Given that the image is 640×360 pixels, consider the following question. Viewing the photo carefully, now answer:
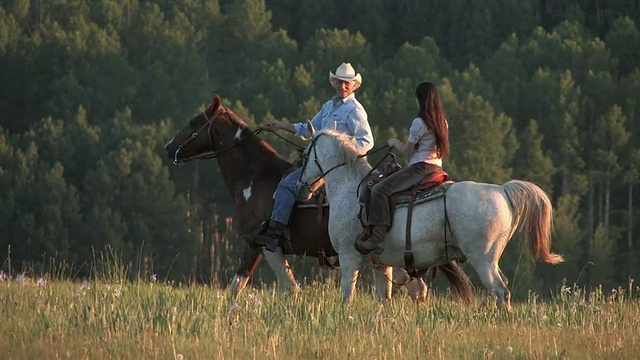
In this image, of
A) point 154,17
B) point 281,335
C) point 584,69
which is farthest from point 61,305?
point 154,17

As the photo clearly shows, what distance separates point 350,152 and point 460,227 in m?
1.29

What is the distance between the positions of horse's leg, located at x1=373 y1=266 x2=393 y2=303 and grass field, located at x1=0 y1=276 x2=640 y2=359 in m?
0.43

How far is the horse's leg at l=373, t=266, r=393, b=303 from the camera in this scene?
12750 millimetres

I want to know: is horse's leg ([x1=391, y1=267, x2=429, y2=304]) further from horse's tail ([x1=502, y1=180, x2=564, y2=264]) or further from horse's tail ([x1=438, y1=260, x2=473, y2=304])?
horse's tail ([x1=502, y1=180, x2=564, y2=264])

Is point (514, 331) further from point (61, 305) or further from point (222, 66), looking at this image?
point (222, 66)

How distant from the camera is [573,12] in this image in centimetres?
10806

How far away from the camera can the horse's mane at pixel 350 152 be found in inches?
491

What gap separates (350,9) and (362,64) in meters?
26.6

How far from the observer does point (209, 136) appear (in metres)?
14.6

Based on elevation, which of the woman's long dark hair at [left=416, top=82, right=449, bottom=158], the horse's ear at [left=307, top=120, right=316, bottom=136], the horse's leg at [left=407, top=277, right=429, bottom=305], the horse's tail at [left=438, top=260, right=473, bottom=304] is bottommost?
the horse's leg at [left=407, top=277, right=429, bottom=305]

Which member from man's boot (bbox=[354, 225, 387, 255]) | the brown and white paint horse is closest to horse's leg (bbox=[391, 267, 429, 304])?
the brown and white paint horse

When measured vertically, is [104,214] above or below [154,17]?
below

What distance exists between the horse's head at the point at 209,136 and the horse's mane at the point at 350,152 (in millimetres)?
2146

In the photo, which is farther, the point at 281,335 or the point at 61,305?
the point at 61,305
